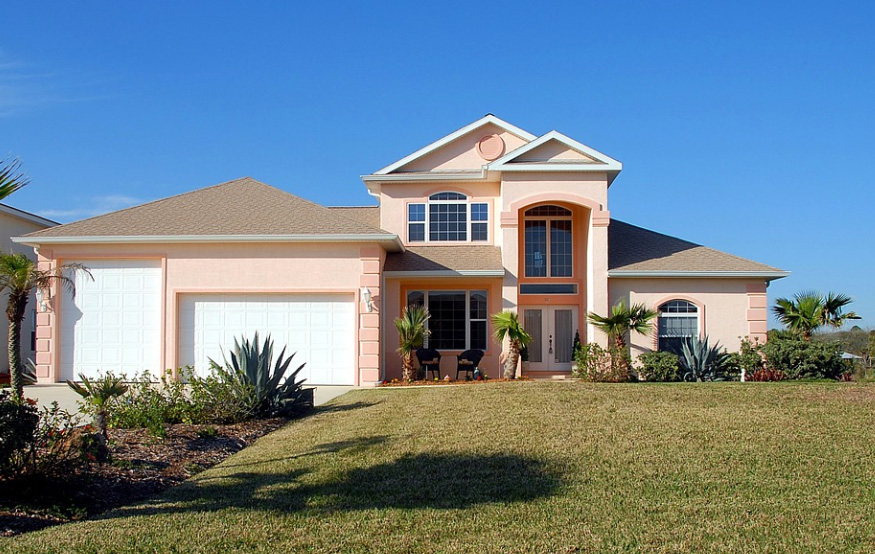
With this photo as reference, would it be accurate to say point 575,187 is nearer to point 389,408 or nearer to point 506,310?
point 506,310

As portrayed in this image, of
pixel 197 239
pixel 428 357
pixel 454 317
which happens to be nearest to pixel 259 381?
pixel 197 239

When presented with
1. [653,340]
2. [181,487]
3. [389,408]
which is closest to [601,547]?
[181,487]

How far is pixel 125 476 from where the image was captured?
8.41 metres

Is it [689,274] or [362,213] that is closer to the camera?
[689,274]

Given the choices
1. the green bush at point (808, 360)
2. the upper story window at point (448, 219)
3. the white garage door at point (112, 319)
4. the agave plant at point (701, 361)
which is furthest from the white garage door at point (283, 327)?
the green bush at point (808, 360)

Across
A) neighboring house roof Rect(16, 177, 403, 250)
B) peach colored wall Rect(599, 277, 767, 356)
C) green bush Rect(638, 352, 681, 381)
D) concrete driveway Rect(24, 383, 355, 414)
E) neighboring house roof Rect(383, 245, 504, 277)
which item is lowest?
concrete driveway Rect(24, 383, 355, 414)

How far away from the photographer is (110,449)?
9.37 m

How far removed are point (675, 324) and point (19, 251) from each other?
1952 cm

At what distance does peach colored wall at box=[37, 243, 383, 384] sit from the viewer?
18656mm

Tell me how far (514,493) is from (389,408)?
5.98m

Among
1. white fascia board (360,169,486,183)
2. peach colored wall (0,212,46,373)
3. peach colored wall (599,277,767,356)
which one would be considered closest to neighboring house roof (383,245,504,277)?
white fascia board (360,169,486,183)

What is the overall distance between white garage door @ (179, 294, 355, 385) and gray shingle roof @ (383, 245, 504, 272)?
8.34 feet

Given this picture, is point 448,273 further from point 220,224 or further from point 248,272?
point 220,224

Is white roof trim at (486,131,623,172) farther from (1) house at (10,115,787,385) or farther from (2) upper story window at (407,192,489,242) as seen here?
(2) upper story window at (407,192,489,242)
